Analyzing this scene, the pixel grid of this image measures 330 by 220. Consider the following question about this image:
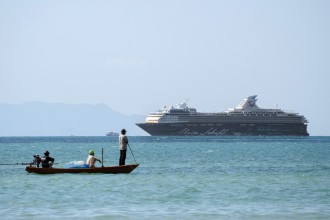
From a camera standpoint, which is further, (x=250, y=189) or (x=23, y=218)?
(x=250, y=189)

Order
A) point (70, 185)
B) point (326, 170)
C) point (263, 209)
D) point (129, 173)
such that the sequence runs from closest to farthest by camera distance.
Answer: point (263, 209) → point (70, 185) → point (129, 173) → point (326, 170)

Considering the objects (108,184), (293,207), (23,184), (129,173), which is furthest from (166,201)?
(129,173)

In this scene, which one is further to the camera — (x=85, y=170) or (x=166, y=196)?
(x=85, y=170)

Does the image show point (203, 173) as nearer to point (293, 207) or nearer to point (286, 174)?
point (286, 174)

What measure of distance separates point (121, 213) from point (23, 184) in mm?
11421

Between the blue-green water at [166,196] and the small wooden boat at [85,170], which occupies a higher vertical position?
the small wooden boat at [85,170]

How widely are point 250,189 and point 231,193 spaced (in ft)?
5.75

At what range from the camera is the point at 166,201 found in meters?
27.6

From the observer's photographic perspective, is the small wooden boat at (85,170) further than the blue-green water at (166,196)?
Yes

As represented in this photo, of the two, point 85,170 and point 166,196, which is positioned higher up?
point 85,170

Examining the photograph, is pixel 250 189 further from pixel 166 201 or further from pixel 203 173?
pixel 203 173

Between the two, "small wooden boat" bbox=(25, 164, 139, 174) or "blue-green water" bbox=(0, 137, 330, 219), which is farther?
"small wooden boat" bbox=(25, 164, 139, 174)

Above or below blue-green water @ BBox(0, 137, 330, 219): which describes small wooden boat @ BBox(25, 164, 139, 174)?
above

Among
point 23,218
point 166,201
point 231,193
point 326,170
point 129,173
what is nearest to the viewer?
point 23,218
